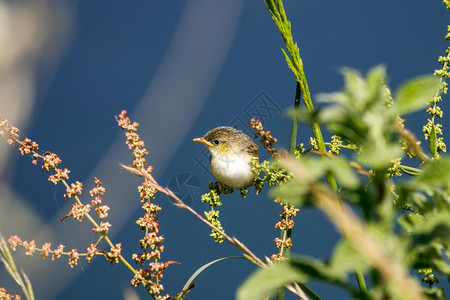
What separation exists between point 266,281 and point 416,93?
0.28ft

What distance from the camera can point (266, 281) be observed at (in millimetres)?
181

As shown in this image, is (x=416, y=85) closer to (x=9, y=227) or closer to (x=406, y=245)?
(x=406, y=245)

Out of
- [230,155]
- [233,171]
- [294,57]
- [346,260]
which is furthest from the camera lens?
[230,155]

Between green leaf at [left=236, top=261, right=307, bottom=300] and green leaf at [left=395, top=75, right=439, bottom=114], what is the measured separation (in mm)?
69

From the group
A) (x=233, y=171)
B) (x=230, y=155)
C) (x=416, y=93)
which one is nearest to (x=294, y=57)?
(x=416, y=93)

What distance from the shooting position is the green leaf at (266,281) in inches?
6.9

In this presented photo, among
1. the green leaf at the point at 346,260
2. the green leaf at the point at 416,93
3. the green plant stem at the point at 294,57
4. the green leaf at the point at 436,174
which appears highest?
the green plant stem at the point at 294,57

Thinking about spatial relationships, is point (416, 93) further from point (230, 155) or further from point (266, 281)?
point (230, 155)

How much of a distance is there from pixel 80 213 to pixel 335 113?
0.36m

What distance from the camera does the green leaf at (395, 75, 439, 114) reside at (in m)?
0.19

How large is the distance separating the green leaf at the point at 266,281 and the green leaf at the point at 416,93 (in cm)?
7

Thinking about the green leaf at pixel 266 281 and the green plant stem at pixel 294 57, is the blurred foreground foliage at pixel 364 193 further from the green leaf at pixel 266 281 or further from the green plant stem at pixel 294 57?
the green plant stem at pixel 294 57

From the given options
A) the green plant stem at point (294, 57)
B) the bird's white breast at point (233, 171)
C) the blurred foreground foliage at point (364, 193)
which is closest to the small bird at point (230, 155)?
the bird's white breast at point (233, 171)

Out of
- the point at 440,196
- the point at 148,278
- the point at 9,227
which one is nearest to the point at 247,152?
the point at 9,227
